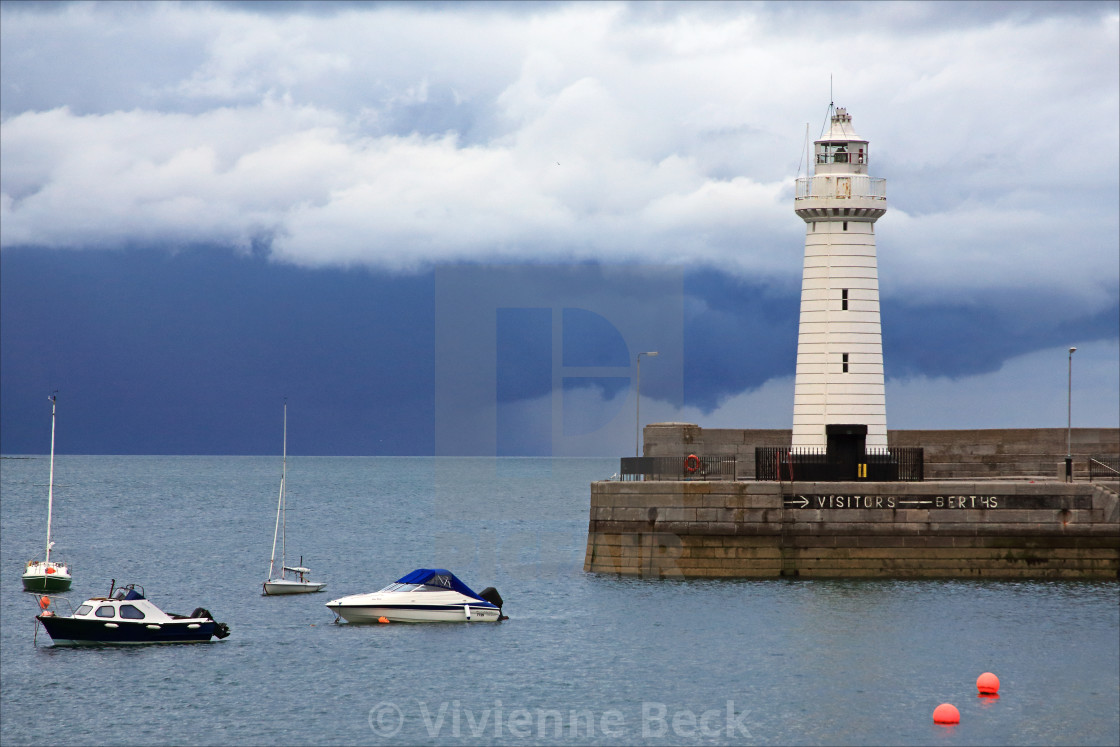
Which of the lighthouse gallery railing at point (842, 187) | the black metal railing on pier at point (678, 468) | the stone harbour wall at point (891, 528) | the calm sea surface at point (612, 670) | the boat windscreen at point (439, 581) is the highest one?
the lighthouse gallery railing at point (842, 187)

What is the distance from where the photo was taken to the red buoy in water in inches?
1070

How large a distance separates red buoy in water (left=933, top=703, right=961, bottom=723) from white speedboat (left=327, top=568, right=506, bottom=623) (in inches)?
658

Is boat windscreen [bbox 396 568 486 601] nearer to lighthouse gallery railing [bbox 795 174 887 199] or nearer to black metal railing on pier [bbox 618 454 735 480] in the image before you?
black metal railing on pier [bbox 618 454 735 480]

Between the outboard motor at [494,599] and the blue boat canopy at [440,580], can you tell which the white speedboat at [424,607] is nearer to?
the blue boat canopy at [440,580]

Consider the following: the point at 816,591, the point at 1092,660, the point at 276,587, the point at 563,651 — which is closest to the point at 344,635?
the point at 563,651

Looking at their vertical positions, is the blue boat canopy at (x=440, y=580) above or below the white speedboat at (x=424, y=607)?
above

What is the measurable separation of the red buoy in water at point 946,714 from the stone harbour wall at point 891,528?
1416cm

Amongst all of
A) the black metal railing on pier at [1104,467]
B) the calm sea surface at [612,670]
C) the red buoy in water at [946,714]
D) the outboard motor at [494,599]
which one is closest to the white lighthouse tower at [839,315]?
the calm sea surface at [612,670]

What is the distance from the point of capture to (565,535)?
79.8 metres

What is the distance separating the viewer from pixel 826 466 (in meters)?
44.0

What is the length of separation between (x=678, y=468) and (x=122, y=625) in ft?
64.1

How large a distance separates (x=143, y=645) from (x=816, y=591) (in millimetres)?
20894

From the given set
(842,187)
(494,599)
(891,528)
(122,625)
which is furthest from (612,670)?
(842,187)

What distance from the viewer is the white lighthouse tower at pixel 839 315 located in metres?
45.3
